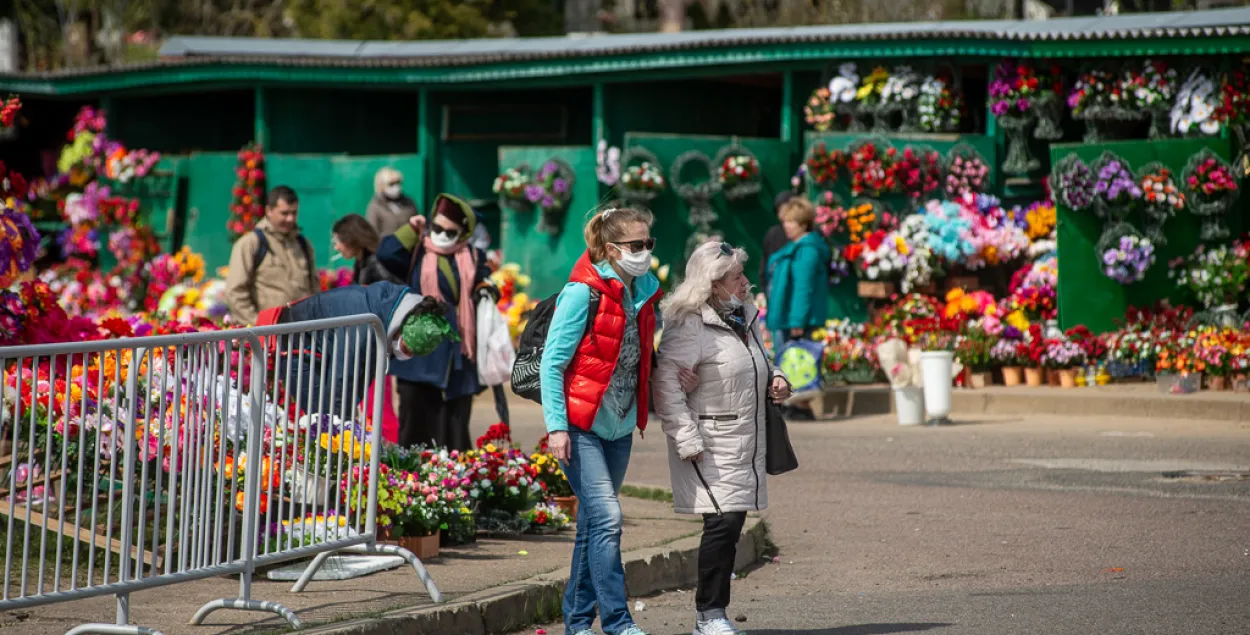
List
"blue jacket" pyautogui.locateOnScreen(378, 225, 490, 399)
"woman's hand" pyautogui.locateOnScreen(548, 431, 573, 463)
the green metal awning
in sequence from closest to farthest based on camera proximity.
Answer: "woman's hand" pyautogui.locateOnScreen(548, 431, 573, 463)
"blue jacket" pyautogui.locateOnScreen(378, 225, 490, 399)
the green metal awning

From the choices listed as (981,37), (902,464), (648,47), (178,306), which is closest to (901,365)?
(902,464)

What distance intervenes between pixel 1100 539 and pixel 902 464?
3050mm

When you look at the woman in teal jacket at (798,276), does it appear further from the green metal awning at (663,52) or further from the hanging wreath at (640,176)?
the green metal awning at (663,52)

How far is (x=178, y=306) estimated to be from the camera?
55.1 feet

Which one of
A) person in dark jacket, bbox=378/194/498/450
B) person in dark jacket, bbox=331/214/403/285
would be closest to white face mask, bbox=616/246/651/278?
person in dark jacket, bbox=378/194/498/450

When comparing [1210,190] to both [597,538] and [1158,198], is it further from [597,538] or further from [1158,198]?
[597,538]

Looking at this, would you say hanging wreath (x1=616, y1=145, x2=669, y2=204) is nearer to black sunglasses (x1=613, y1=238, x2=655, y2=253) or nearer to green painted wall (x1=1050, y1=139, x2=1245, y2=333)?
green painted wall (x1=1050, y1=139, x2=1245, y2=333)

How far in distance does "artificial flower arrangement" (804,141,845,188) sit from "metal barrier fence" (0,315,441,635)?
32.0 ft

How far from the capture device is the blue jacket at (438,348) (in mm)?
9328

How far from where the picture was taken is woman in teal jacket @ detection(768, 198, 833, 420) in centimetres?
1400

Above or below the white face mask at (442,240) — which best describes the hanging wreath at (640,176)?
above

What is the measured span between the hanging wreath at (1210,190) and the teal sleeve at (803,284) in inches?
151

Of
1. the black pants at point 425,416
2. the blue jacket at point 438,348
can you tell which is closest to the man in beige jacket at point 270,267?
the blue jacket at point 438,348

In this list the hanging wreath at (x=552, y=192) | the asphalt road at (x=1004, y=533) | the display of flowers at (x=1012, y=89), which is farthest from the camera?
the hanging wreath at (x=552, y=192)
